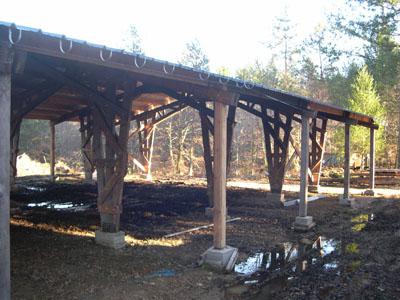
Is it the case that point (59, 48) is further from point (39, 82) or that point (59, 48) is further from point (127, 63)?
point (39, 82)

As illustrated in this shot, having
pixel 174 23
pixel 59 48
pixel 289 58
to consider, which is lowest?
pixel 59 48

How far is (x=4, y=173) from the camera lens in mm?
3957

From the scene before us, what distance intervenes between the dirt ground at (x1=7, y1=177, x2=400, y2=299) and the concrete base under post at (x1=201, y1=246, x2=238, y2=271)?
0.53 feet

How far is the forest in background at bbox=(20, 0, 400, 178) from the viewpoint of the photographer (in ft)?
75.8

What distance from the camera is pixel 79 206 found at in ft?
39.0

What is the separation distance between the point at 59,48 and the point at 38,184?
590 inches

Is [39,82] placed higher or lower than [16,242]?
higher

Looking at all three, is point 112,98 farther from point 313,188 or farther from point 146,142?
point 146,142

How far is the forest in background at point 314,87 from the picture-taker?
2309cm

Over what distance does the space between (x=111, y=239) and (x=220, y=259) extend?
6.93 feet

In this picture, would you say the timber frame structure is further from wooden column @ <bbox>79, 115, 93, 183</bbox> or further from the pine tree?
the pine tree

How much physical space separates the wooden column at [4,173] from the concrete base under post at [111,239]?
3.35 m

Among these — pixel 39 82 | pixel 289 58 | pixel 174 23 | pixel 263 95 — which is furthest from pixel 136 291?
pixel 174 23

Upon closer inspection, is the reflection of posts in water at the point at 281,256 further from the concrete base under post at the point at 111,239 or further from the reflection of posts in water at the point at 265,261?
the concrete base under post at the point at 111,239
